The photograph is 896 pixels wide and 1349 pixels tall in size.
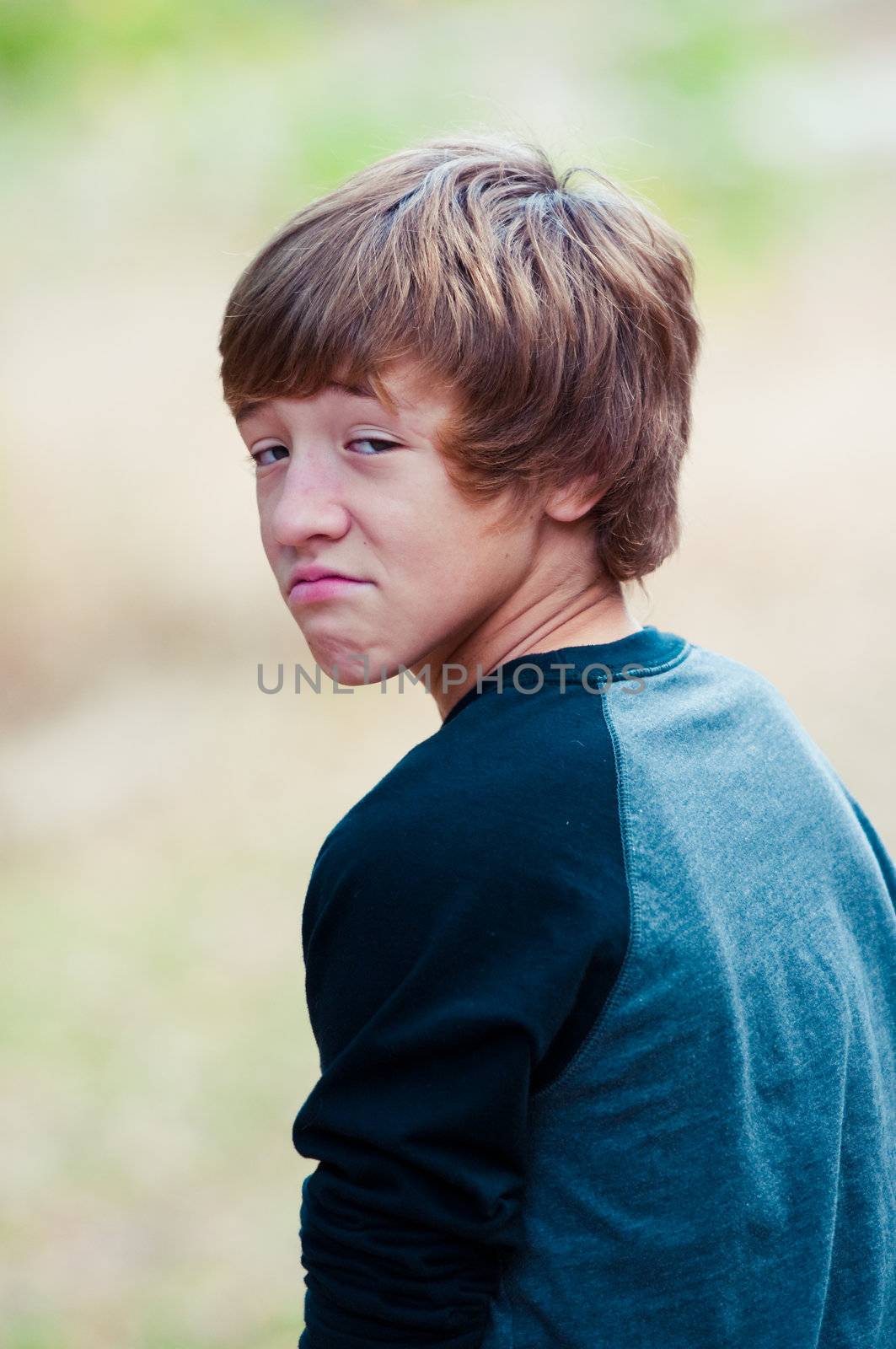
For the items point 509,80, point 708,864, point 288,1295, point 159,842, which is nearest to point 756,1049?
point 708,864

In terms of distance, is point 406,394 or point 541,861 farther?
point 406,394

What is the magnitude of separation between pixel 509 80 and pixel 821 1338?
6.76m

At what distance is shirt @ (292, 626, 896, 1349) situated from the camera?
41.6 inches

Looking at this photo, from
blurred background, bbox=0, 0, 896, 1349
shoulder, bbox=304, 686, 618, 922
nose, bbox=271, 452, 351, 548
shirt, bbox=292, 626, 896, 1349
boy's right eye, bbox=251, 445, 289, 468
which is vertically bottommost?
shirt, bbox=292, 626, 896, 1349

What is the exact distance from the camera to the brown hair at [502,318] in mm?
1228

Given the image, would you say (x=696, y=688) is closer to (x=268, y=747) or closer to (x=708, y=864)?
(x=708, y=864)

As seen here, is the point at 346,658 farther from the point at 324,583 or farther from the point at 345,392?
the point at 345,392

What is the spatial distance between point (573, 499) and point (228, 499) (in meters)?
5.09

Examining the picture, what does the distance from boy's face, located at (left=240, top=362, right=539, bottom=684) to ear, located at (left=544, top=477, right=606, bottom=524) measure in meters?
0.05

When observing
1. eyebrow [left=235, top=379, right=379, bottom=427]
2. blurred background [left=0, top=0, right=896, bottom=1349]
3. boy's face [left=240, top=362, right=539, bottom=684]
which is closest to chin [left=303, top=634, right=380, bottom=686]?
boy's face [left=240, top=362, right=539, bottom=684]

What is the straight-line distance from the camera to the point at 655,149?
22.8 ft

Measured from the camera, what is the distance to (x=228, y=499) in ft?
20.6

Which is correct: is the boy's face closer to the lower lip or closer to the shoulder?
the lower lip

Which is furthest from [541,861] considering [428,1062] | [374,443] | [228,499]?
[228,499]
